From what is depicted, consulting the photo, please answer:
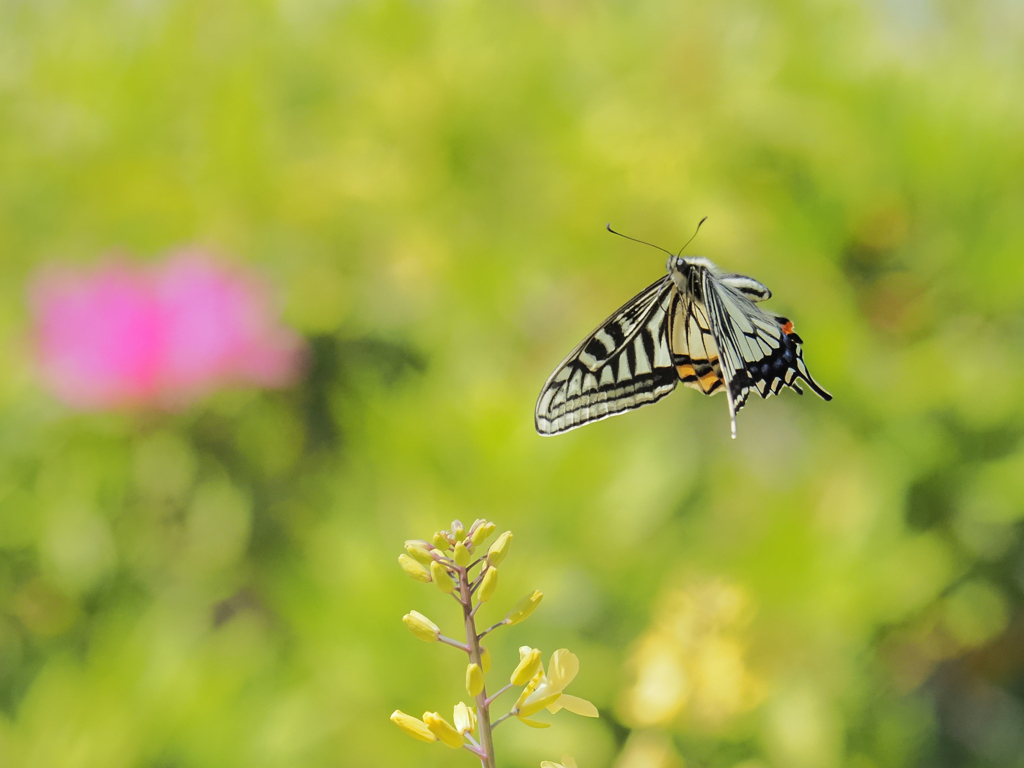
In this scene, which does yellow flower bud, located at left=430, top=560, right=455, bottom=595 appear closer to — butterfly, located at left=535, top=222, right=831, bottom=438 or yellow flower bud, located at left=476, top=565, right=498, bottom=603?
yellow flower bud, located at left=476, top=565, right=498, bottom=603

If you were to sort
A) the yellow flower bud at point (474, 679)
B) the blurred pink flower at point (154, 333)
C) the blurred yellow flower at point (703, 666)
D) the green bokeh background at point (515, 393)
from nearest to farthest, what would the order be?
the yellow flower bud at point (474, 679)
the blurred yellow flower at point (703, 666)
the green bokeh background at point (515, 393)
the blurred pink flower at point (154, 333)

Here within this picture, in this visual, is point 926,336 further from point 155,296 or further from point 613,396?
point 155,296

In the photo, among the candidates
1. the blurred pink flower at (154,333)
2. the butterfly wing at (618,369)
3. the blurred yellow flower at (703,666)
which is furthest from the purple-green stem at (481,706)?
the blurred pink flower at (154,333)

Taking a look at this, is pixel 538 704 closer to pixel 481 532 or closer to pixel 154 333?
pixel 481 532

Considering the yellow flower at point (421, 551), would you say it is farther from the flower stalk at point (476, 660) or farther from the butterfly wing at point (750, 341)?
the butterfly wing at point (750, 341)

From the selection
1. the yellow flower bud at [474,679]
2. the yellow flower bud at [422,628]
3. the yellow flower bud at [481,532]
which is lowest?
the yellow flower bud at [474,679]

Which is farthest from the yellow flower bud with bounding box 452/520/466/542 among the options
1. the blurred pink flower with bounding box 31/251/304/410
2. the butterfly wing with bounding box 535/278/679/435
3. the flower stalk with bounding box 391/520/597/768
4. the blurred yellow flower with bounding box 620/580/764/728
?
the blurred pink flower with bounding box 31/251/304/410
